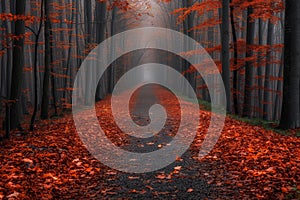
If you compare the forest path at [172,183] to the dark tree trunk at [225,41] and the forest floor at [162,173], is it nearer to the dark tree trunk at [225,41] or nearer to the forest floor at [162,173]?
the forest floor at [162,173]

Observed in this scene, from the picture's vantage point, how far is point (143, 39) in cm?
6944

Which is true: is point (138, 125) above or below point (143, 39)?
below

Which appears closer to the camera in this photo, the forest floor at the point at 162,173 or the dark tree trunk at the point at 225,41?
the forest floor at the point at 162,173

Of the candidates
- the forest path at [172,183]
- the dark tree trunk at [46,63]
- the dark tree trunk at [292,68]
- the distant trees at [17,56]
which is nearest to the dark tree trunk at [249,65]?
the dark tree trunk at [292,68]

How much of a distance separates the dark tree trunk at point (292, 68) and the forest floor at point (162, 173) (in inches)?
68.0

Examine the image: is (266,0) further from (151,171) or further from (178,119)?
(151,171)

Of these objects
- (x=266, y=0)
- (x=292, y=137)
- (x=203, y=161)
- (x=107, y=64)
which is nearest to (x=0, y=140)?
(x=203, y=161)

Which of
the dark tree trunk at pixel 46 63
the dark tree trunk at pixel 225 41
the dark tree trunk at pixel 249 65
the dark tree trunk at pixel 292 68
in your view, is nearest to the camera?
the dark tree trunk at pixel 292 68

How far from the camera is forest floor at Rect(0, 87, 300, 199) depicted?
4879 mm

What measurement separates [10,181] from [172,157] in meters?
3.73

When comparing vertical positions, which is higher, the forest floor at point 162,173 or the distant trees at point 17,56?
the distant trees at point 17,56

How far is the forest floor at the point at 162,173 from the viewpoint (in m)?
4.88

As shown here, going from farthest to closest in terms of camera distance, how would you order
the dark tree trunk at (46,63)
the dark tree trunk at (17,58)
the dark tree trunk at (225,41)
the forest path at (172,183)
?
the dark tree trunk at (225,41) < the dark tree trunk at (46,63) < the dark tree trunk at (17,58) < the forest path at (172,183)

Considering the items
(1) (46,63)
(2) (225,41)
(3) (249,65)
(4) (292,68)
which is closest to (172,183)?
(4) (292,68)
